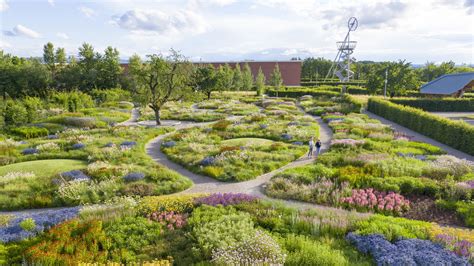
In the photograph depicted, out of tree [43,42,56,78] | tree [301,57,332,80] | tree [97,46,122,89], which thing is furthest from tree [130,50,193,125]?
tree [301,57,332,80]

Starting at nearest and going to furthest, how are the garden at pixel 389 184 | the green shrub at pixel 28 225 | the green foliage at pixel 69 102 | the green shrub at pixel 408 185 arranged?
1. the green shrub at pixel 28 225
2. the garden at pixel 389 184
3. the green shrub at pixel 408 185
4. the green foliage at pixel 69 102

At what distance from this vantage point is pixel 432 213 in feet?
36.3

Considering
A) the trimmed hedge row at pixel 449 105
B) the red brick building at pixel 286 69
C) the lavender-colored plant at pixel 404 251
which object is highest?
the red brick building at pixel 286 69

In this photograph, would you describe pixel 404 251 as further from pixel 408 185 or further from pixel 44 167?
pixel 44 167

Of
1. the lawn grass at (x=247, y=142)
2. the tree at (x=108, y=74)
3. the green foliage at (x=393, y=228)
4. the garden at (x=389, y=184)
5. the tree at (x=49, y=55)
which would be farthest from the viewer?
the tree at (x=49, y=55)

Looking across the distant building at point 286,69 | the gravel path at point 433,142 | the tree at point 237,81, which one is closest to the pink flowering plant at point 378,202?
the gravel path at point 433,142

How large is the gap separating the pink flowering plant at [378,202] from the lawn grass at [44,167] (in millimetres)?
12864

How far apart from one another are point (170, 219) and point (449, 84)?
57548mm

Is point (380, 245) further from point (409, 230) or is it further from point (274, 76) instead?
point (274, 76)

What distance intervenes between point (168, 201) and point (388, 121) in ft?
96.3

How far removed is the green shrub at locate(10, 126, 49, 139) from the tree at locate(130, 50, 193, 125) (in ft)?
27.2

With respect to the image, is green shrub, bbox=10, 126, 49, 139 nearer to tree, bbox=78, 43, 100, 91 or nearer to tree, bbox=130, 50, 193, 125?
tree, bbox=130, 50, 193, 125

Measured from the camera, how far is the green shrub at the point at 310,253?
703 centimetres

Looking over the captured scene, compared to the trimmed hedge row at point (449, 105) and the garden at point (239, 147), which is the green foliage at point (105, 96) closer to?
the garden at point (239, 147)
